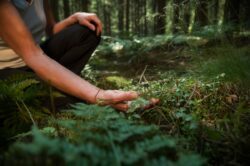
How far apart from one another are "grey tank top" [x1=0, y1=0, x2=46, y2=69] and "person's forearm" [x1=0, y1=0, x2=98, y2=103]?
18.2 inches

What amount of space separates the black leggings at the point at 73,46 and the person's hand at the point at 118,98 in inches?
40.8

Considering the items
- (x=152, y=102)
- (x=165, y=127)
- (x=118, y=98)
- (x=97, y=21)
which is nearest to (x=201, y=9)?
(x=97, y=21)

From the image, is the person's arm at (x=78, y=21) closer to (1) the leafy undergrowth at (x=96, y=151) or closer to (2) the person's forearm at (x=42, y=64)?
(2) the person's forearm at (x=42, y=64)

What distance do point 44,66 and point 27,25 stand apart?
0.68m

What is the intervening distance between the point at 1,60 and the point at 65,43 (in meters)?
0.66

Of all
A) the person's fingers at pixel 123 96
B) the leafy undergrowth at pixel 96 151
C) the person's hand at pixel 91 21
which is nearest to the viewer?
the leafy undergrowth at pixel 96 151

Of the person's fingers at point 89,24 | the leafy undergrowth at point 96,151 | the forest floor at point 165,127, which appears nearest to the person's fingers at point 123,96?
the forest floor at point 165,127

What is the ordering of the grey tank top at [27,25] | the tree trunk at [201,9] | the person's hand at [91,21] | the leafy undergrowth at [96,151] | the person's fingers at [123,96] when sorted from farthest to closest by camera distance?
the person's hand at [91,21], the tree trunk at [201,9], the grey tank top at [27,25], the person's fingers at [123,96], the leafy undergrowth at [96,151]

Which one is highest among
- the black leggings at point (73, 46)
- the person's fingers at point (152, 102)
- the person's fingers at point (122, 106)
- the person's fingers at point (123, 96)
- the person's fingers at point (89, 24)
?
the person's fingers at point (89, 24)

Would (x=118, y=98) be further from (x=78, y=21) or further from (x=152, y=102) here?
(x=78, y=21)

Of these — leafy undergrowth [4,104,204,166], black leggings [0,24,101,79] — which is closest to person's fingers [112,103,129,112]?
Result: leafy undergrowth [4,104,204,166]

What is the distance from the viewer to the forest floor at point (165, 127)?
44.2 inches

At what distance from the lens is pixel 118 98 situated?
2414 mm

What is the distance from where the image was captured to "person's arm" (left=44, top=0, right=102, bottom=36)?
3338mm
